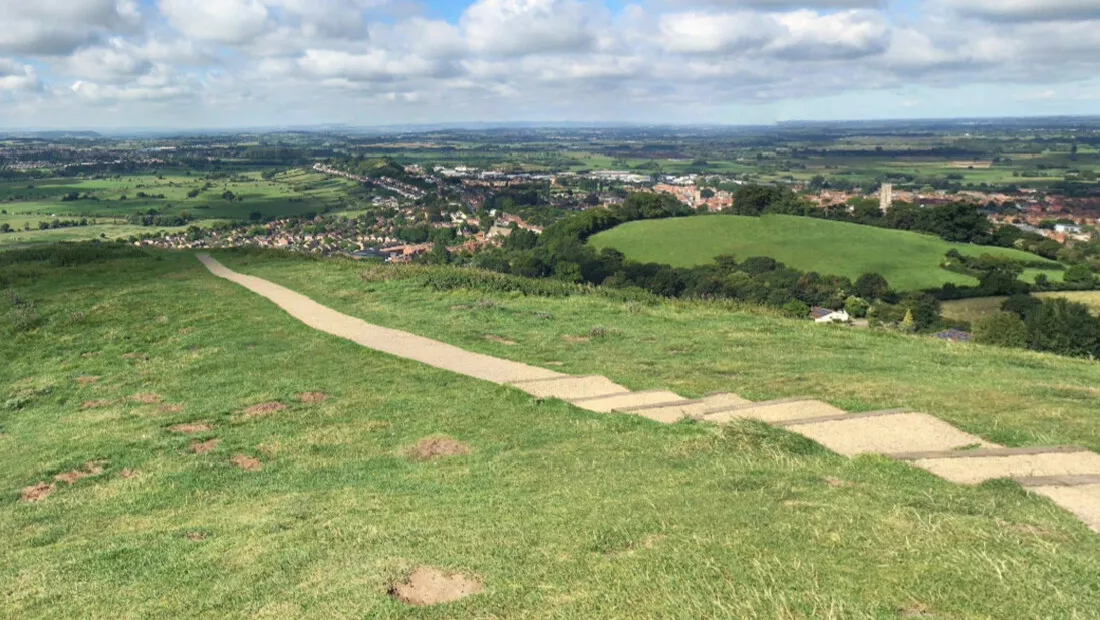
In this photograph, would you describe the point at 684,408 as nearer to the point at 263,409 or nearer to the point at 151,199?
the point at 263,409

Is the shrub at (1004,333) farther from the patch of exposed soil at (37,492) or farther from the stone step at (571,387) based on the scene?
the patch of exposed soil at (37,492)

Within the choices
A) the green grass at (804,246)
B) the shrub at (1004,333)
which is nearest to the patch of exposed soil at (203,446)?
the shrub at (1004,333)

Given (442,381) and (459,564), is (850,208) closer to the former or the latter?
(442,381)

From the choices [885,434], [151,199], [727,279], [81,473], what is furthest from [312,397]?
[151,199]

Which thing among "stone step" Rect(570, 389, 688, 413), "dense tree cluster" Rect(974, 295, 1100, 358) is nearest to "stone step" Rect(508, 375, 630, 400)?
"stone step" Rect(570, 389, 688, 413)

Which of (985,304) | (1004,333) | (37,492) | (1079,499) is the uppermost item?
(1079,499)
